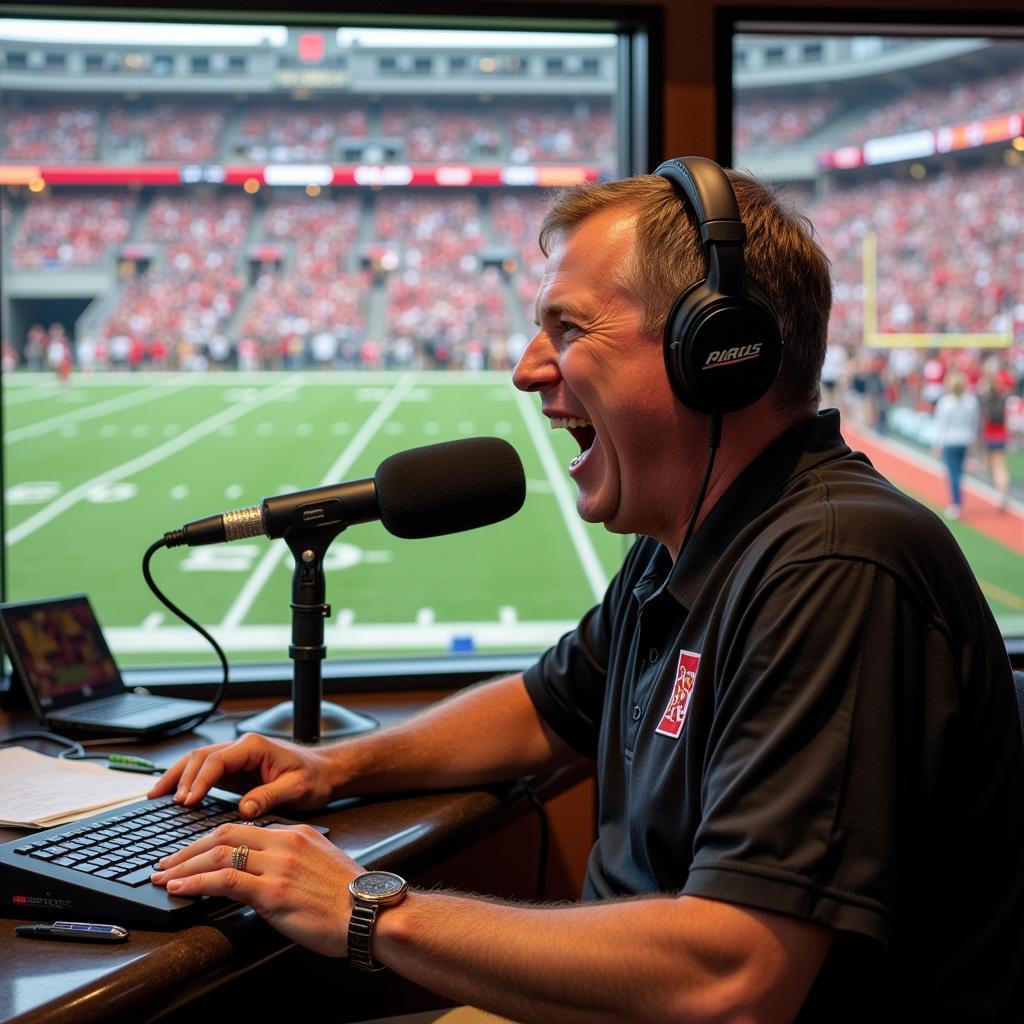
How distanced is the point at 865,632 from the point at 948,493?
12.0 meters

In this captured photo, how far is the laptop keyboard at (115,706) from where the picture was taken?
1856mm

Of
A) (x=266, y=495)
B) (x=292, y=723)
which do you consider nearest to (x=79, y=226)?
(x=266, y=495)

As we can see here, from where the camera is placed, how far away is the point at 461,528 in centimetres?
153

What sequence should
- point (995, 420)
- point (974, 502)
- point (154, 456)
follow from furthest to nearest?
point (154, 456)
point (974, 502)
point (995, 420)

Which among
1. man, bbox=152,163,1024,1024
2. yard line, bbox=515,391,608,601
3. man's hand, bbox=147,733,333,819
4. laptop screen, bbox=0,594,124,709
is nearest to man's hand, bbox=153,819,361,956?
man, bbox=152,163,1024,1024

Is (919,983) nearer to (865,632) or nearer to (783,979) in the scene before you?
(783,979)

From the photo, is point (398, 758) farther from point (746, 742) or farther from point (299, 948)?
point (746, 742)

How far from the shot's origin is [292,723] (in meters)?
1.75

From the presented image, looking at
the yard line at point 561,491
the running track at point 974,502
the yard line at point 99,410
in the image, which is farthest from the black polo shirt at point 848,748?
the yard line at point 99,410

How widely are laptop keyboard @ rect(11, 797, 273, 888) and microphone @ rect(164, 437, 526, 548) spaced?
13.2 inches

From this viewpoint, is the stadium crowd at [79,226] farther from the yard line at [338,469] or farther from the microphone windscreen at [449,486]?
the microphone windscreen at [449,486]

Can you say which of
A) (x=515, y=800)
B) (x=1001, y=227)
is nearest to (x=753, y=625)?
(x=515, y=800)

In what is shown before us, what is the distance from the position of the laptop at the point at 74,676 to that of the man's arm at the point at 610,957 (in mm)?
913

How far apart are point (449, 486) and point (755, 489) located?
1.55ft
